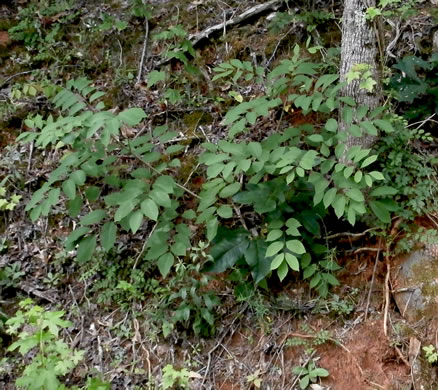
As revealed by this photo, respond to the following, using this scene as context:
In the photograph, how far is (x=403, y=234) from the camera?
350cm

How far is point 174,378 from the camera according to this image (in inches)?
129

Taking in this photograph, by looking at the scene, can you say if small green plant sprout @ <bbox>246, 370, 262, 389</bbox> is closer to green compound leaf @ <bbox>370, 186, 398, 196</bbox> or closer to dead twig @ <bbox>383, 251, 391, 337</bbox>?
dead twig @ <bbox>383, 251, 391, 337</bbox>

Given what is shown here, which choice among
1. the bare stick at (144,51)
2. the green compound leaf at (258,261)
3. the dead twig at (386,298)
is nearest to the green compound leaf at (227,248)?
the green compound leaf at (258,261)

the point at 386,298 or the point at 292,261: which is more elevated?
the point at 292,261

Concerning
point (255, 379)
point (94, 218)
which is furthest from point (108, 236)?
point (255, 379)

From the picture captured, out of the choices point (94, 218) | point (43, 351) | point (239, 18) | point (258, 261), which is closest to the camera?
point (43, 351)

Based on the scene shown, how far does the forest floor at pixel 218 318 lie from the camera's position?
3244 mm

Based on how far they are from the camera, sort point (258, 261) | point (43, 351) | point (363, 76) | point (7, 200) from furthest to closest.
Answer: point (7, 200) < point (258, 261) < point (363, 76) < point (43, 351)

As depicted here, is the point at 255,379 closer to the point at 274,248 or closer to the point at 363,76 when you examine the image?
the point at 274,248

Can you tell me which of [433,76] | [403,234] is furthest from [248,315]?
[433,76]

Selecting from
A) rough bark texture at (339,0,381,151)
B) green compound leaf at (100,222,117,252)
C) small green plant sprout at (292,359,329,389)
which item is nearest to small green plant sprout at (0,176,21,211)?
green compound leaf at (100,222,117,252)

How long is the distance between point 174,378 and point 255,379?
0.51 metres

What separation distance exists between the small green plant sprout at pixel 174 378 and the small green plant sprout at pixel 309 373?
2.22ft

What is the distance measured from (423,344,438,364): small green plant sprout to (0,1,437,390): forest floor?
7 cm
